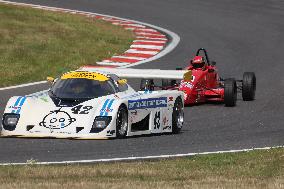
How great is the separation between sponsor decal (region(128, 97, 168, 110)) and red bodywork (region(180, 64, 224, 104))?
11.8 feet

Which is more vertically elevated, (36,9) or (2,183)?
(2,183)

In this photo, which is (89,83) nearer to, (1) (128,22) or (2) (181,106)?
(2) (181,106)

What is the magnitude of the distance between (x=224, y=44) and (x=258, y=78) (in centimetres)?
544

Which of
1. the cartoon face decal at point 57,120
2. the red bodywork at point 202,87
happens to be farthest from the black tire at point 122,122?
the red bodywork at point 202,87

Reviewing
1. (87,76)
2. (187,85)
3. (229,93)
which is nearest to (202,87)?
(187,85)

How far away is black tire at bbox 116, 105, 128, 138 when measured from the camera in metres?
17.0

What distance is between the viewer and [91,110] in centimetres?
1689

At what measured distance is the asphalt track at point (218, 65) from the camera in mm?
16000

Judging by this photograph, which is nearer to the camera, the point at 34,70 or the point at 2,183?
the point at 2,183

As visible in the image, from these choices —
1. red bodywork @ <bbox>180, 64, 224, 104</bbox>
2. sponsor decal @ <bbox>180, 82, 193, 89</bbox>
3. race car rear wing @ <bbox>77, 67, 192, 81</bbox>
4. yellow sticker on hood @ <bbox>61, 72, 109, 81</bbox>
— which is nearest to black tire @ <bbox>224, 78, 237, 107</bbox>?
red bodywork @ <bbox>180, 64, 224, 104</bbox>

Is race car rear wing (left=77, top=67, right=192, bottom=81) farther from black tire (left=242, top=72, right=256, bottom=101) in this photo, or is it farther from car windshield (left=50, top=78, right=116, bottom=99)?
black tire (left=242, top=72, right=256, bottom=101)

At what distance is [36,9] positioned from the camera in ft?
113

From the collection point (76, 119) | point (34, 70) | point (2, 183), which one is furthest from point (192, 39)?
point (2, 183)

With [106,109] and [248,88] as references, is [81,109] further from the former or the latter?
[248,88]
